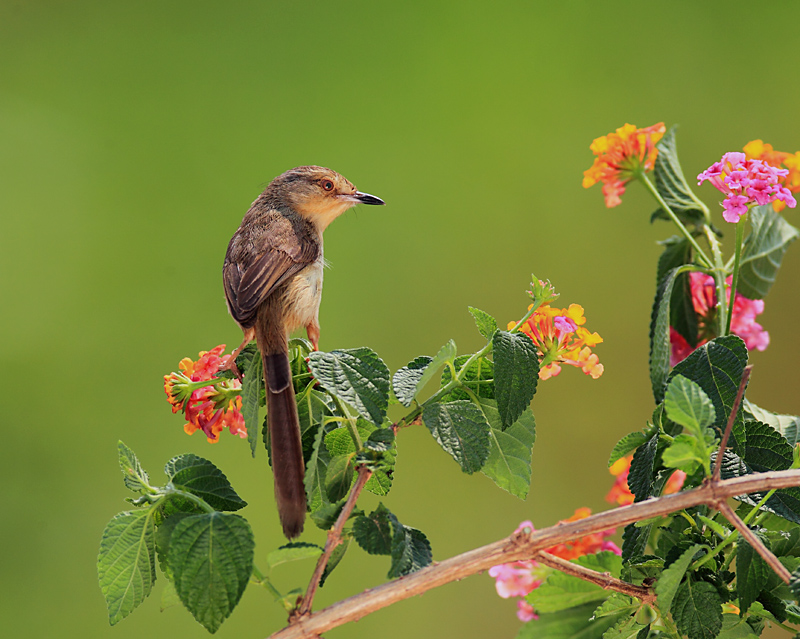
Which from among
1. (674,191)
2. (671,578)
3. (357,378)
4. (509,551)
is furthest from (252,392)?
(674,191)

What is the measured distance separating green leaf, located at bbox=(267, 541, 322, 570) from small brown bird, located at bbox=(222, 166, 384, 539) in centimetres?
6

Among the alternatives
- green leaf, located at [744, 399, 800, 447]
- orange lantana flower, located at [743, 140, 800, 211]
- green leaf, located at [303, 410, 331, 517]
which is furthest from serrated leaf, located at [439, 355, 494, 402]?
orange lantana flower, located at [743, 140, 800, 211]

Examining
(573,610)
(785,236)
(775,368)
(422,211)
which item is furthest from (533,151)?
(573,610)

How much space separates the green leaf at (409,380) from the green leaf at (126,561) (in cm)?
22

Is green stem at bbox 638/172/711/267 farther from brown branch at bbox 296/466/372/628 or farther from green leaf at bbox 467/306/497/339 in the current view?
brown branch at bbox 296/466/372/628

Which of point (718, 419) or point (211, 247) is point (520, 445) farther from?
point (211, 247)

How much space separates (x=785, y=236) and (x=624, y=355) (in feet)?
4.37

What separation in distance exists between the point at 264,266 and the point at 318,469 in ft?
1.12

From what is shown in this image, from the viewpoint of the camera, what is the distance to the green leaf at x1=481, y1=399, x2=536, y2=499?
2.09 ft

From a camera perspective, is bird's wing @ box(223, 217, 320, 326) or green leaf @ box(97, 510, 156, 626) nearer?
green leaf @ box(97, 510, 156, 626)

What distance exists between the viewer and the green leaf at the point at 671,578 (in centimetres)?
54

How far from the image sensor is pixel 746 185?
0.70 m

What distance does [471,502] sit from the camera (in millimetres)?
2244

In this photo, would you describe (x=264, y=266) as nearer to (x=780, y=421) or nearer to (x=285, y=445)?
(x=285, y=445)
